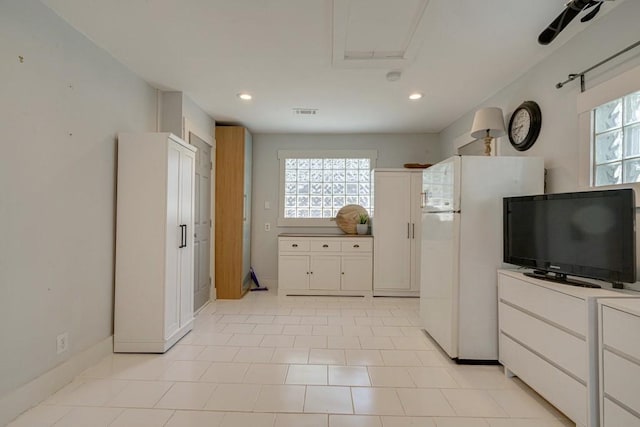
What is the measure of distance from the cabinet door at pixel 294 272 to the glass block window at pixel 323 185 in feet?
2.62

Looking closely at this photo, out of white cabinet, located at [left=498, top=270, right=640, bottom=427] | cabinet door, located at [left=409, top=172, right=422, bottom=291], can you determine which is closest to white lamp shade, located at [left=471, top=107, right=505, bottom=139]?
white cabinet, located at [left=498, top=270, right=640, bottom=427]

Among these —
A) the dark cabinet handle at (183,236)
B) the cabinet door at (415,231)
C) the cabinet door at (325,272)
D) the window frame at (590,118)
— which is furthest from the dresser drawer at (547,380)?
the dark cabinet handle at (183,236)

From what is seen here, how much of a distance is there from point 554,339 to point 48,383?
3048 millimetres

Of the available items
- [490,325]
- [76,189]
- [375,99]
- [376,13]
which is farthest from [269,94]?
[490,325]

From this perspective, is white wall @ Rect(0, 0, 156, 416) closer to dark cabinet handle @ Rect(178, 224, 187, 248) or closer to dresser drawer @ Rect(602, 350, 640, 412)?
dark cabinet handle @ Rect(178, 224, 187, 248)

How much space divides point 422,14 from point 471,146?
2288 mm

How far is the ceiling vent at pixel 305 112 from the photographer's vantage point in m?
3.83

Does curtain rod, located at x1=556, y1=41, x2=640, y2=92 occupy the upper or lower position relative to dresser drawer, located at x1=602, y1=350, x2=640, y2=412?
upper

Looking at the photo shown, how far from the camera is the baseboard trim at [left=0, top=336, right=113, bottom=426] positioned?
1.72m

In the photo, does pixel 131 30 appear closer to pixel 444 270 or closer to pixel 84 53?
pixel 84 53

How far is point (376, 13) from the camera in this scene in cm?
200

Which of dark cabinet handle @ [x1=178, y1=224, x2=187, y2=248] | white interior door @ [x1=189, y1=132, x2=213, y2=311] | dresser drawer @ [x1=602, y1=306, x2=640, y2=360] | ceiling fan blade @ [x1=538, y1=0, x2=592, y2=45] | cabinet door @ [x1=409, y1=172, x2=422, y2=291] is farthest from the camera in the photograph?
cabinet door @ [x1=409, y1=172, x2=422, y2=291]

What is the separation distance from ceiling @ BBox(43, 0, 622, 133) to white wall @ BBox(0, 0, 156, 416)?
274 millimetres

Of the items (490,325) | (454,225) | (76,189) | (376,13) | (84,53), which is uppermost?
(376,13)
